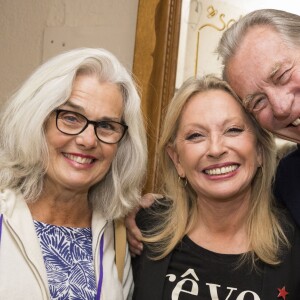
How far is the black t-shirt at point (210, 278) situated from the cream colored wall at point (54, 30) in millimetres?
1021

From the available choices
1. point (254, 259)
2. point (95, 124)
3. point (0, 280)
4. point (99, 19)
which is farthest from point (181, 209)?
point (99, 19)

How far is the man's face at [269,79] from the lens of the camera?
1553 mm

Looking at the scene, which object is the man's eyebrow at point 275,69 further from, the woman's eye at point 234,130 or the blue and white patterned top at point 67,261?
the blue and white patterned top at point 67,261

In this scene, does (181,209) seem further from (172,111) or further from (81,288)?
(81,288)

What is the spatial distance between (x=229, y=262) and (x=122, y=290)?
15.1 inches

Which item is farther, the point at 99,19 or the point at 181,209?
the point at 99,19

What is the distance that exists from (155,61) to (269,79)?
2.64ft

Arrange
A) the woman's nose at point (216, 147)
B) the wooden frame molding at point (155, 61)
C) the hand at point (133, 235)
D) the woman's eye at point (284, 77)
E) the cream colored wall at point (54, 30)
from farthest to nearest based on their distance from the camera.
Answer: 1. the cream colored wall at point (54, 30)
2. the wooden frame molding at point (155, 61)
3. the hand at point (133, 235)
4. the woman's nose at point (216, 147)
5. the woman's eye at point (284, 77)

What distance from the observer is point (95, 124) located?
1.71 metres

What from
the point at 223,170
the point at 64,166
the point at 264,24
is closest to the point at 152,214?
the point at 223,170

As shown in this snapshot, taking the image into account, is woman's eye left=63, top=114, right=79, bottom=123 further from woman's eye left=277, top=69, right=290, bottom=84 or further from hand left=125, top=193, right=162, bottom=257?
woman's eye left=277, top=69, right=290, bottom=84

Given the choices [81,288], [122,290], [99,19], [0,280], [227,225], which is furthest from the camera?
[99,19]

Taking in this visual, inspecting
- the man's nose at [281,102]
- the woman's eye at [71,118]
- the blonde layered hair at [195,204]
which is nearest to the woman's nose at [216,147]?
→ the blonde layered hair at [195,204]

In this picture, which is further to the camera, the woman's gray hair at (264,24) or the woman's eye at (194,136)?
the woman's eye at (194,136)
